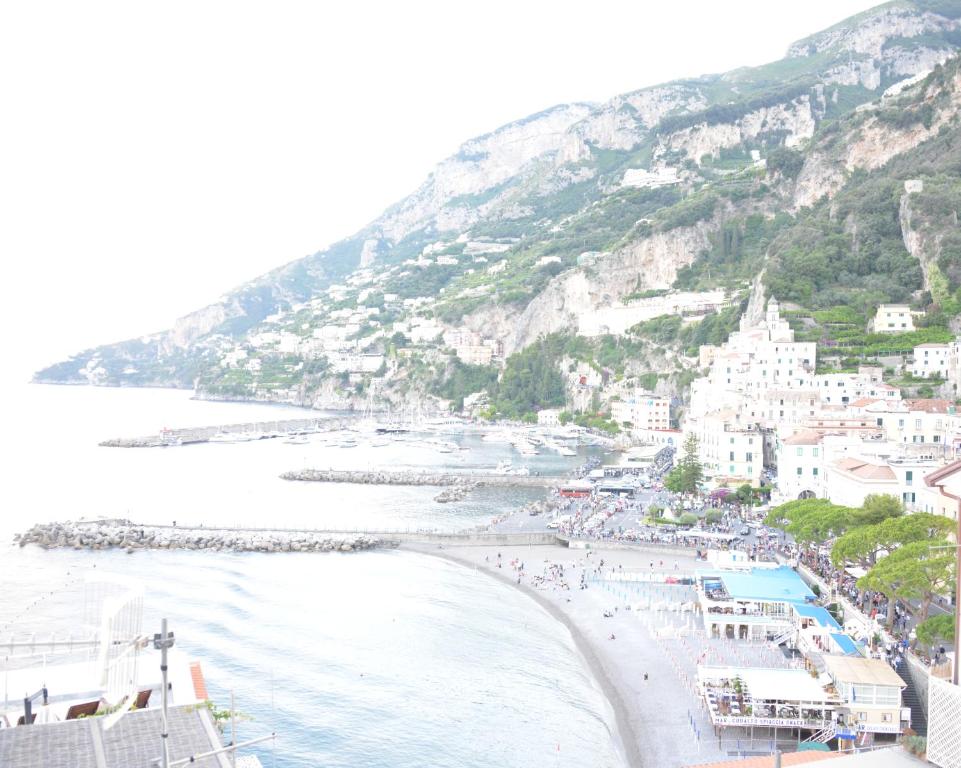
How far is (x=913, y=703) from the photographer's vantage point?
69.7ft

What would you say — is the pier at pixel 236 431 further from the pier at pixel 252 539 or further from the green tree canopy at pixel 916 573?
the green tree canopy at pixel 916 573

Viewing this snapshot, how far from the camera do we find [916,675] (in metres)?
21.3

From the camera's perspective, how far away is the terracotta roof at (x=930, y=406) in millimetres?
45500

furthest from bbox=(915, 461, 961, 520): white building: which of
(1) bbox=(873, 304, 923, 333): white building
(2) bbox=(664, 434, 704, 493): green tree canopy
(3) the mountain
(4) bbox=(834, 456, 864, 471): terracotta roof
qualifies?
(1) bbox=(873, 304, 923, 333): white building

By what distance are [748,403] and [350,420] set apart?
69182 millimetres

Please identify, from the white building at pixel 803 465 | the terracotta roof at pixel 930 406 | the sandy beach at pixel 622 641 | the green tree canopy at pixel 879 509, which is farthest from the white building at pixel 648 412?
the green tree canopy at pixel 879 509

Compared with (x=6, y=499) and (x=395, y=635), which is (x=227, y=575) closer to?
(x=395, y=635)

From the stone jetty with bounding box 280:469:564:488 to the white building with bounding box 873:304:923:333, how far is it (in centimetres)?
2598

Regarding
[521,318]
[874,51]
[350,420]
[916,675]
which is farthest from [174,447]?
[874,51]

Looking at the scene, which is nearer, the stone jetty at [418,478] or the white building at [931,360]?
the white building at [931,360]

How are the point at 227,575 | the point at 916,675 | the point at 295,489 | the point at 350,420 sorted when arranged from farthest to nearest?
the point at 350,420 < the point at 295,489 < the point at 227,575 < the point at 916,675

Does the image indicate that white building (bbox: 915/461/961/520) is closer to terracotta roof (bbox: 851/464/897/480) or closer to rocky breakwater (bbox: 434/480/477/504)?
terracotta roof (bbox: 851/464/897/480)

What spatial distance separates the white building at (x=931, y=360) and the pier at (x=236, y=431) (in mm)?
69257

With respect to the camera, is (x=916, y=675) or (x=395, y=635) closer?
(x=916, y=675)
